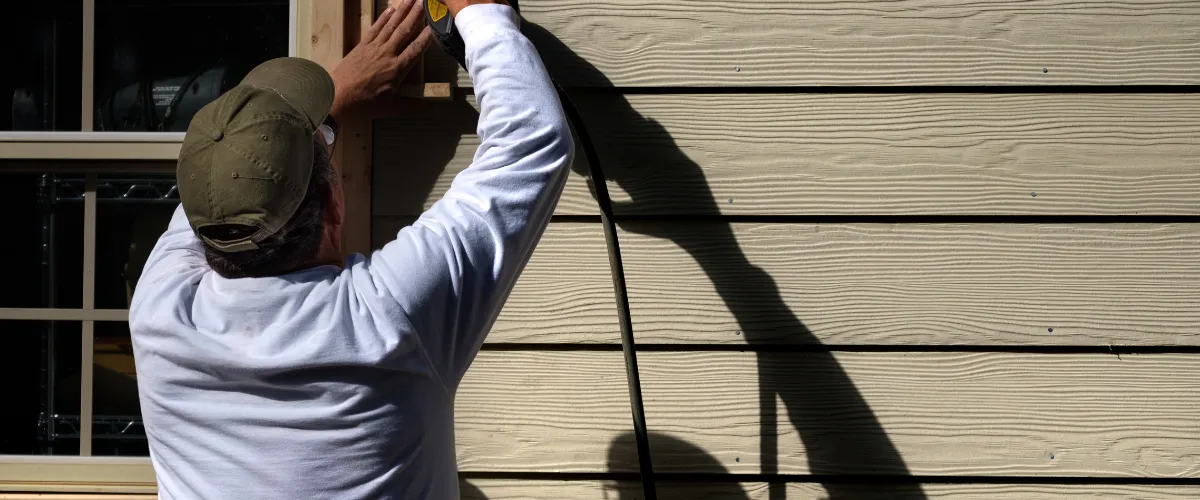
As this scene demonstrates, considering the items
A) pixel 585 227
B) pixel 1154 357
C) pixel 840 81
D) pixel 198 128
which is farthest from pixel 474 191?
pixel 1154 357

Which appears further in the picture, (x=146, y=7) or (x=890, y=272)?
(x=146, y=7)

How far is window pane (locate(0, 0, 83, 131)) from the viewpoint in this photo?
5.24 feet

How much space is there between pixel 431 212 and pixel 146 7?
3.17 ft

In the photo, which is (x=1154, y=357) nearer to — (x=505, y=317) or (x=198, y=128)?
(x=505, y=317)

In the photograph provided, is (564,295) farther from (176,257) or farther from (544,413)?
(176,257)

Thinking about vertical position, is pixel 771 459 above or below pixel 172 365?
below

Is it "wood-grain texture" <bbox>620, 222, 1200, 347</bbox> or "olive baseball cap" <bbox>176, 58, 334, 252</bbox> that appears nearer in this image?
"olive baseball cap" <bbox>176, 58, 334, 252</bbox>

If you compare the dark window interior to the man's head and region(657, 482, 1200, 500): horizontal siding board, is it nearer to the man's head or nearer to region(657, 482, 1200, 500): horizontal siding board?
the man's head

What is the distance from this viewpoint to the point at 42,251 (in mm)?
1621

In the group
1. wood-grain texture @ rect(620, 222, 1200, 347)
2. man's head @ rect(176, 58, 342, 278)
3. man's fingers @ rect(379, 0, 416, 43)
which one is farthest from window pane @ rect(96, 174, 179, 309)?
wood-grain texture @ rect(620, 222, 1200, 347)

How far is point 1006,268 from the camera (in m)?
1.48

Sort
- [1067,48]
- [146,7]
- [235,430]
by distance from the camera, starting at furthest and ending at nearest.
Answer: [146,7] → [1067,48] → [235,430]

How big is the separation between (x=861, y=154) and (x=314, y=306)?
38.5 inches

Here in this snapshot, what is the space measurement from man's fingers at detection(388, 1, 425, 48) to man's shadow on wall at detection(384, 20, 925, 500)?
0.14 metres
